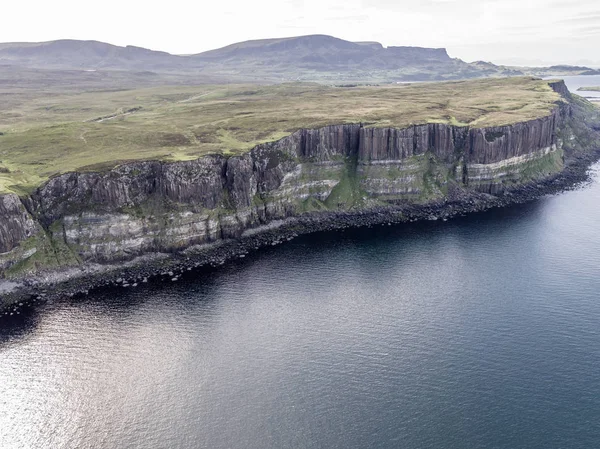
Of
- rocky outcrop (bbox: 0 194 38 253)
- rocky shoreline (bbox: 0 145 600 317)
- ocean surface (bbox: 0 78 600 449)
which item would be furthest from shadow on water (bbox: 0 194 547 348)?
rocky outcrop (bbox: 0 194 38 253)

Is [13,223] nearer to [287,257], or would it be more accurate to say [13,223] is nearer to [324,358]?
[287,257]

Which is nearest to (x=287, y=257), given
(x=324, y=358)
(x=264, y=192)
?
(x=264, y=192)

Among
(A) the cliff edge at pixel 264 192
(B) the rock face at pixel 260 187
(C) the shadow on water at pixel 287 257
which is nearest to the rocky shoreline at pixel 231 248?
(A) the cliff edge at pixel 264 192

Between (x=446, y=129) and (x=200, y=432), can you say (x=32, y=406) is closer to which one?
(x=200, y=432)

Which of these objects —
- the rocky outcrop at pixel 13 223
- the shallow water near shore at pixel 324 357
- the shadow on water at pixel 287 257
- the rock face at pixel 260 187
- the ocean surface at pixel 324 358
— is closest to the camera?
the ocean surface at pixel 324 358

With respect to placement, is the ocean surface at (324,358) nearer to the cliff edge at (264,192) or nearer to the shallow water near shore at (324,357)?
the shallow water near shore at (324,357)

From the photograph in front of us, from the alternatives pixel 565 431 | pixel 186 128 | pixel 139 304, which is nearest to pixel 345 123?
pixel 186 128
